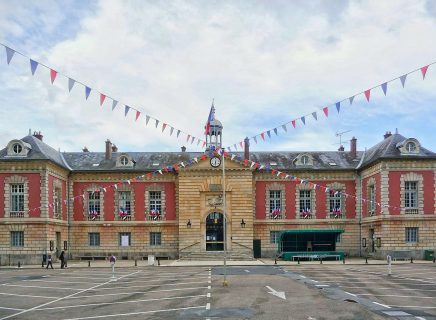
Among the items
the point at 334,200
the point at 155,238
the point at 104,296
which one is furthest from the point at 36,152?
the point at 334,200

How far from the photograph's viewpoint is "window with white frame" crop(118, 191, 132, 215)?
52219mm

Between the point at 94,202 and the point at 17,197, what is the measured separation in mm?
8157

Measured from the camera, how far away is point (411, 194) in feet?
154

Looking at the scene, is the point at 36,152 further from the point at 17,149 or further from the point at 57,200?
the point at 57,200

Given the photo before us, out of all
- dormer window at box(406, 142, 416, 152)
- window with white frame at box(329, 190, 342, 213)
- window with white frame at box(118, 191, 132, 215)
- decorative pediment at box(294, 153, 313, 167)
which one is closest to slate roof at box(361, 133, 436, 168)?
dormer window at box(406, 142, 416, 152)

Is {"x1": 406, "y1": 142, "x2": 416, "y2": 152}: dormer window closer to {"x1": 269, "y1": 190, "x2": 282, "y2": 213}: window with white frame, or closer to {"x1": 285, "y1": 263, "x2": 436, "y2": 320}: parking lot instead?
{"x1": 269, "y1": 190, "x2": 282, "y2": 213}: window with white frame

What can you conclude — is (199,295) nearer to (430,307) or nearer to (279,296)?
(279,296)

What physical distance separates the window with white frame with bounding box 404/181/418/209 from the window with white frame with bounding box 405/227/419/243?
75.9 inches

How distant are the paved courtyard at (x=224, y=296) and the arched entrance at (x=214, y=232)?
17.5m

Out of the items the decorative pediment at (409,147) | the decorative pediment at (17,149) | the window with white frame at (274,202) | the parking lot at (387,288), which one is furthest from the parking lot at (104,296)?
the decorative pediment at (409,147)

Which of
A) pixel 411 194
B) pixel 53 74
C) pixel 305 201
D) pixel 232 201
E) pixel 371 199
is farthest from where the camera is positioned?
pixel 305 201

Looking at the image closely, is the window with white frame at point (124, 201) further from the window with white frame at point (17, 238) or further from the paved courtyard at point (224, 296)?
the paved courtyard at point (224, 296)

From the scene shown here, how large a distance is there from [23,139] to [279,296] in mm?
33848

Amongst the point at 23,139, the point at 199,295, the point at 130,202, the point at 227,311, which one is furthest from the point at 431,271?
the point at 23,139
